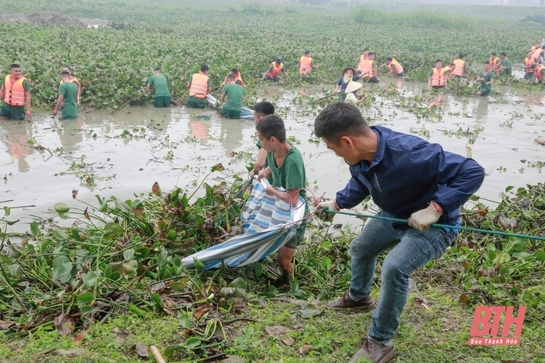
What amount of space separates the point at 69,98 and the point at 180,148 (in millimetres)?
2916

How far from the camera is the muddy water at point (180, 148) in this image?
7305 millimetres

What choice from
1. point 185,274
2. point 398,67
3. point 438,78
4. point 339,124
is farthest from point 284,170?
point 398,67

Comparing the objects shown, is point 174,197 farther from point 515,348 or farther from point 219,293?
point 515,348

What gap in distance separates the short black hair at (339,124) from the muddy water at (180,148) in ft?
11.4

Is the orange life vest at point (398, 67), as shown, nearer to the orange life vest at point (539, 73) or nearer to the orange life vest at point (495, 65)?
the orange life vest at point (495, 65)

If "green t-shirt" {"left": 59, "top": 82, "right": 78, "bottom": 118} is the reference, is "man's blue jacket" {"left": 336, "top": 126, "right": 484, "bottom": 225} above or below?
above

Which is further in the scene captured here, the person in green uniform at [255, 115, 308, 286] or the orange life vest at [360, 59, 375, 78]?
the orange life vest at [360, 59, 375, 78]

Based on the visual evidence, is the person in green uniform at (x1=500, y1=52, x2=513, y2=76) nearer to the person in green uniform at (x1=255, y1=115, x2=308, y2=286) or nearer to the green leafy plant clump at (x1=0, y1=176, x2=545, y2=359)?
the green leafy plant clump at (x1=0, y1=176, x2=545, y2=359)

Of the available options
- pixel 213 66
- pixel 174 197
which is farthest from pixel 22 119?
pixel 174 197

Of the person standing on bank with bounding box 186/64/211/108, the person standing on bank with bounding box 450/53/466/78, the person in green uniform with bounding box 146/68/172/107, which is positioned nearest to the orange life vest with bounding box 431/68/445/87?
the person standing on bank with bounding box 450/53/466/78

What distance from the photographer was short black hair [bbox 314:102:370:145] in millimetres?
2977

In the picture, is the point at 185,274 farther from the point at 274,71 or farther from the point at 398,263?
the point at 274,71

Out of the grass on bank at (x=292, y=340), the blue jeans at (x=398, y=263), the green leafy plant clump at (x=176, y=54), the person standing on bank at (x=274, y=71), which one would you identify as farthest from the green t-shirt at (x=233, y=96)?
the blue jeans at (x=398, y=263)

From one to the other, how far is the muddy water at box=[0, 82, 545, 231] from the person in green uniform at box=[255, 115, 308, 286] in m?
2.13
